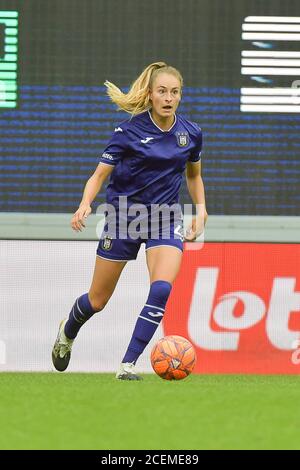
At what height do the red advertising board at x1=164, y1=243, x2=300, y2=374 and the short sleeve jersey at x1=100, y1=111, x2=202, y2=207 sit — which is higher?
the short sleeve jersey at x1=100, y1=111, x2=202, y2=207

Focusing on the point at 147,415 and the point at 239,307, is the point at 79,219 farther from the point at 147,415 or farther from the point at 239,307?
the point at 239,307

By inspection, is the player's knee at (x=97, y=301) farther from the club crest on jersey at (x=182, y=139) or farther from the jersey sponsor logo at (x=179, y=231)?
the club crest on jersey at (x=182, y=139)

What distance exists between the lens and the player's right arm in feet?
25.0

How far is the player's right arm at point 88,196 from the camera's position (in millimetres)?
7613

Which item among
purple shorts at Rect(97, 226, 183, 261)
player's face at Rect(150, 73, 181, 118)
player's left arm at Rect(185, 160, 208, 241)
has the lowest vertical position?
purple shorts at Rect(97, 226, 183, 261)

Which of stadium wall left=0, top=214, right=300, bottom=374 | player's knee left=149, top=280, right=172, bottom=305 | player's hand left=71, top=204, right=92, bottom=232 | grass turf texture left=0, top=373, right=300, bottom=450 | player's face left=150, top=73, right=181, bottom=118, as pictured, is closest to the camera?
grass turf texture left=0, top=373, right=300, bottom=450

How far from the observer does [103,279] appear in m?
8.23

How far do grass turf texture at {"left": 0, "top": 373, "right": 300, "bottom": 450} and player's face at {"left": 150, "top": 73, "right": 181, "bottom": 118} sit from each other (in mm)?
1705

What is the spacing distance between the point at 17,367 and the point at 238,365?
1.72m

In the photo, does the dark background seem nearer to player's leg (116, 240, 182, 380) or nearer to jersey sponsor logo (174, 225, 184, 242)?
jersey sponsor logo (174, 225, 184, 242)

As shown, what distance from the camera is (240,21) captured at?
9.60 meters

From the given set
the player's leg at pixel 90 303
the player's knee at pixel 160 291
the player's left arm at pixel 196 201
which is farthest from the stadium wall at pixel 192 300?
the player's knee at pixel 160 291

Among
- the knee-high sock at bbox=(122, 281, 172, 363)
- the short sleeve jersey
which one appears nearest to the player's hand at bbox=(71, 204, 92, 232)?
the short sleeve jersey

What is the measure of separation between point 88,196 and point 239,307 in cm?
243
